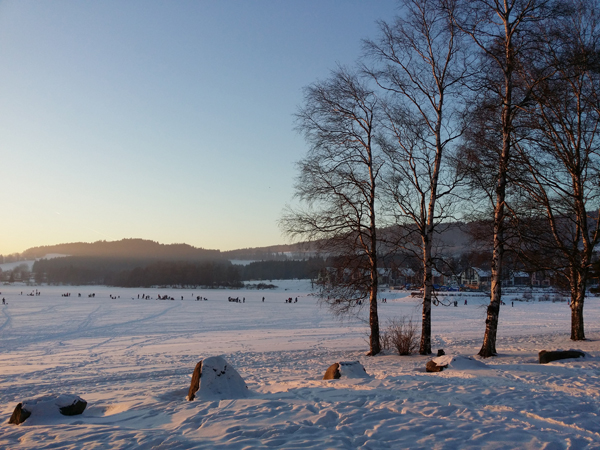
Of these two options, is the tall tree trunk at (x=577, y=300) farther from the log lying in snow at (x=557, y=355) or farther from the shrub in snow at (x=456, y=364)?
the shrub in snow at (x=456, y=364)

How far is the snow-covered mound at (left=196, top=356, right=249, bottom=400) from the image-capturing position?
24.8ft

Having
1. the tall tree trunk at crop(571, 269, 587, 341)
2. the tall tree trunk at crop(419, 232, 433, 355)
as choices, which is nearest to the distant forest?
the tall tree trunk at crop(571, 269, 587, 341)

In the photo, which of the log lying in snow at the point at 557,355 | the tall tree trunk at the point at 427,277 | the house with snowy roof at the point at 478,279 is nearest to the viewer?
the log lying in snow at the point at 557,355

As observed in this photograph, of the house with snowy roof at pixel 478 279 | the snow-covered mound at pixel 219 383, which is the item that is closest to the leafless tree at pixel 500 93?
the snow-covered mound at pixel 219 383

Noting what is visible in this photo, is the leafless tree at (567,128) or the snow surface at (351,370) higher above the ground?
the leafless tree at (567,128)

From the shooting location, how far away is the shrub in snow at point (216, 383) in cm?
757

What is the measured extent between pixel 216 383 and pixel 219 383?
5cm

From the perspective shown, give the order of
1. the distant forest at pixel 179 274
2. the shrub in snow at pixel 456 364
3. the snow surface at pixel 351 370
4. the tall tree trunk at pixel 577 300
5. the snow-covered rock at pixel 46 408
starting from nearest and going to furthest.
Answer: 1. the snow-covered rock at pixel 46 408
2. the snow surface at pixel 351 370
3. the shrub in snow at pixel 456 364
4. the tall tree trunk at pixel 577 300
5. the distant forest at pixel 179 274

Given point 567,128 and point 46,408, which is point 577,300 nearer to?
point 567,128

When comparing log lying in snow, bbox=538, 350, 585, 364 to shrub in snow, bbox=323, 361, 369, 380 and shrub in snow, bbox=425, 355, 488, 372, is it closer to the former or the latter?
shrub in snow, bbox=425, 355, 488, 372

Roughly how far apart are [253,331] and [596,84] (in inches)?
848

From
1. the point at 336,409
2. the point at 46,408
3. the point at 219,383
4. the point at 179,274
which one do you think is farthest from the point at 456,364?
the point at 179,274

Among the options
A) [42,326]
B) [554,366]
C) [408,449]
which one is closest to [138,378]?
[408,449]

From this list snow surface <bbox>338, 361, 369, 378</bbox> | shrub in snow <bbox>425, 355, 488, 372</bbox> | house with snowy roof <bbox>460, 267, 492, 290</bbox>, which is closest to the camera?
snow surface <bbox>338, 361, 369, 378</bbox>
